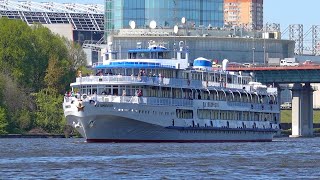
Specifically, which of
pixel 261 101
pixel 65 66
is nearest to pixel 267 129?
pixel 261 101

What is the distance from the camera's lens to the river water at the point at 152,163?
7075 centimetres

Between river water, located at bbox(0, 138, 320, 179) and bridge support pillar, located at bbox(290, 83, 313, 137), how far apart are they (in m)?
90.6

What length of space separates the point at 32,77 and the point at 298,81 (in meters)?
39.8

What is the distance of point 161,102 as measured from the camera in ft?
407

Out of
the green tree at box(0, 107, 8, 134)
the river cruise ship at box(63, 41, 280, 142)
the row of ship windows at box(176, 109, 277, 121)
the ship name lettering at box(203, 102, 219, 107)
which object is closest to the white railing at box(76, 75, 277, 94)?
the river cruise ship at box(63, 41, 280, 142)

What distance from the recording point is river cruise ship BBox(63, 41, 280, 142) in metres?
120

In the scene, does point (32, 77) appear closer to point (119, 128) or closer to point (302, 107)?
point (302, 107)

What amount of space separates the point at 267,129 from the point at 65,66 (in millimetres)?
35632

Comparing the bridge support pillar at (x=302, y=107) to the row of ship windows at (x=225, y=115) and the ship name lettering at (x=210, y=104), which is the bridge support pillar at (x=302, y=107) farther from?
the ship name lettering at (x=210, y=104)

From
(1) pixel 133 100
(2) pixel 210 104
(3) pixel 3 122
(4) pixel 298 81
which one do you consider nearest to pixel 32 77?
(3) pixel 3 122

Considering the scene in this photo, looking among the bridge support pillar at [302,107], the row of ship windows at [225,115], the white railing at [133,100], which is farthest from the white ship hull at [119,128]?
the bridge support pillar at [302,107]

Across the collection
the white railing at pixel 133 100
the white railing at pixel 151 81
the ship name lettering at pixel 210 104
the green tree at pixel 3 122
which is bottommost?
the green tree at pixel 3 122

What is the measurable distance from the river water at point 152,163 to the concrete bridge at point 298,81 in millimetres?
82504

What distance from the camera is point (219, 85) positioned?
13600 centimetres
